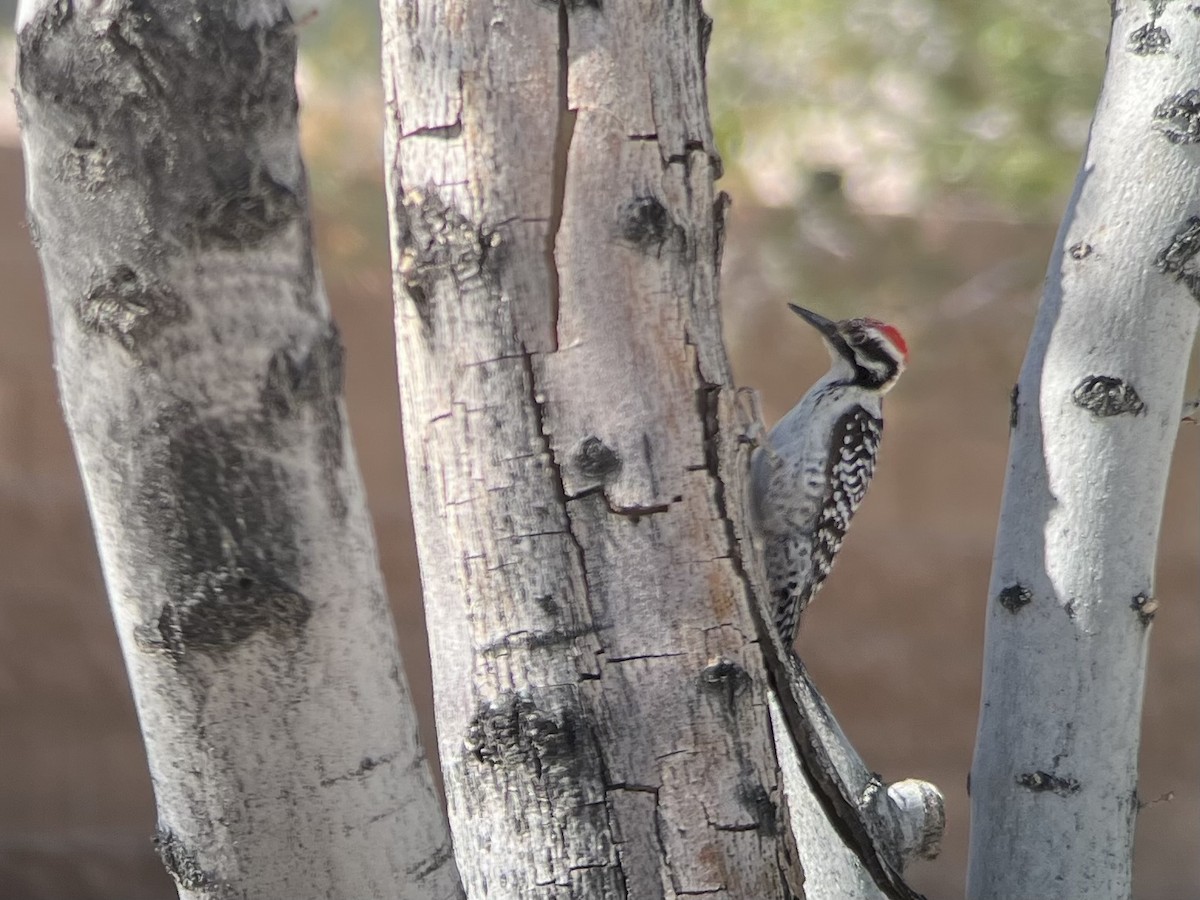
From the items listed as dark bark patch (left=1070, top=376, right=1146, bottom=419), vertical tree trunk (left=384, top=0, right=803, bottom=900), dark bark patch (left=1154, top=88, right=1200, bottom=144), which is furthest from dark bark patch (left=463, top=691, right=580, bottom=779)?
dark bark patch (left=1154, top=88, right=1200, bottom=144)

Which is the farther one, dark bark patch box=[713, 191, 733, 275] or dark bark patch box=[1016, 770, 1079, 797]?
dark bark patch box=[1016, 770, 1079, 797]

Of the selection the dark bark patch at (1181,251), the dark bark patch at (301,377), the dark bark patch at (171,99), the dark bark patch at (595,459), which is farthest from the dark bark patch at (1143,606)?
the dark bark patch at (171,99)

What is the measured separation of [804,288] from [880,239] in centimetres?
38

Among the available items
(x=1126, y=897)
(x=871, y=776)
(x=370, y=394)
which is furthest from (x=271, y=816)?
(x=370, y=394)

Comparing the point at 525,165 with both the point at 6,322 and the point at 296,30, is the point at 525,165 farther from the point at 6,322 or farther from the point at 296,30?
the point at 6,322

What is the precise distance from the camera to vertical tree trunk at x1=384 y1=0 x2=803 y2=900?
1.59 meters

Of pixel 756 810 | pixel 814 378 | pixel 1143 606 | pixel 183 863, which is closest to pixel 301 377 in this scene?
pixel 183 863

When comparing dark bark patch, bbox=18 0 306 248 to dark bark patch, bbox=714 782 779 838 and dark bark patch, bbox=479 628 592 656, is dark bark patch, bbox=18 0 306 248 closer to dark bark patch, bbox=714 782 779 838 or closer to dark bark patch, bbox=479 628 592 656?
dark bark patch, bbox=479 628 592 656

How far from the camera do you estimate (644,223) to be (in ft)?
5.24

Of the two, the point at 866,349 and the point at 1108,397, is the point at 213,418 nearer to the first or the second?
the point at 1108,397

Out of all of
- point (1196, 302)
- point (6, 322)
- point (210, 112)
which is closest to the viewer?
point (210, 112)

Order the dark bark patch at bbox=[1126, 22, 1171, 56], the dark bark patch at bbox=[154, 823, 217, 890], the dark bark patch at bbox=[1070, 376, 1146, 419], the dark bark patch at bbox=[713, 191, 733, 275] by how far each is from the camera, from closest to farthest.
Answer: the dark bark patch at bbox=[154, 823, 217, 890]
the dark bark patch at bbox=[713, 191, 733, 275]
the dark bark patch at bbox=[1070, 376, 1146, 419]
the dark bark patch at bbox=[1126, 22, 1171, 56]

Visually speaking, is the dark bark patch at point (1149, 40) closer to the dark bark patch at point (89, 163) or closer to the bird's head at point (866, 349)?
the bird's head at point (866, 349)

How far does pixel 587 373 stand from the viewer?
1.59 meters
